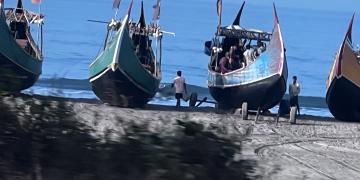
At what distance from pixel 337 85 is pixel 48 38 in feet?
120

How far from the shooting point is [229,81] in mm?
24922

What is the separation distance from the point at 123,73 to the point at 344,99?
17.6ft

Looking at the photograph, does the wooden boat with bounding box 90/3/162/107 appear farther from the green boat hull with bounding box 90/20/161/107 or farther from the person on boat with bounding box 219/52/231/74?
the person on boat with bounding box 219/52/231/74

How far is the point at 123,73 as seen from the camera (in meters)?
23.9

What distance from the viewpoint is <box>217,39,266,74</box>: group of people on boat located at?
25.1 metres

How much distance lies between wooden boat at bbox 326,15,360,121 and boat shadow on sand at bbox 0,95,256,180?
18.6 metres

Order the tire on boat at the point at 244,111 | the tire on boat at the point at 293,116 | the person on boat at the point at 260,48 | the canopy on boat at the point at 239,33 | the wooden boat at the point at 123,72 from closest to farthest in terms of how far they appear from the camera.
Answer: the tire on boat at the point at 244,111 → the tire on boat at the point at 293,116 → the wooden boat at the point at 123,72 → the person on boat at the point at 260,48 → the canopy on boat at the point at 239,33

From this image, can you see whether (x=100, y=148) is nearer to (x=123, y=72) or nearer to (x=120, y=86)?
(x=123, y=72)

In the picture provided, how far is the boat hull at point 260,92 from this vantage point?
952 inches

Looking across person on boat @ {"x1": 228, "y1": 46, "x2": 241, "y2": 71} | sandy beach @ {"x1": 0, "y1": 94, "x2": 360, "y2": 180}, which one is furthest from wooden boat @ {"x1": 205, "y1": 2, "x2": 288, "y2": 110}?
sandy beach @ {"x1": 0, "y1": 94, "x2": 360, "y2": 180}

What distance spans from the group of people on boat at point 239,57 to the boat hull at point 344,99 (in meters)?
1.97

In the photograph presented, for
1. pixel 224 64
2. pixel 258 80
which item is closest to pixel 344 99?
pixel 258 80

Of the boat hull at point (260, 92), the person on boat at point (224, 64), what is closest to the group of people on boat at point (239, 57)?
the person on boat at point (224, 64)

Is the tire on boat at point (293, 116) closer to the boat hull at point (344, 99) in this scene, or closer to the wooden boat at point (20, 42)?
the boat hull at point (344, 99)
